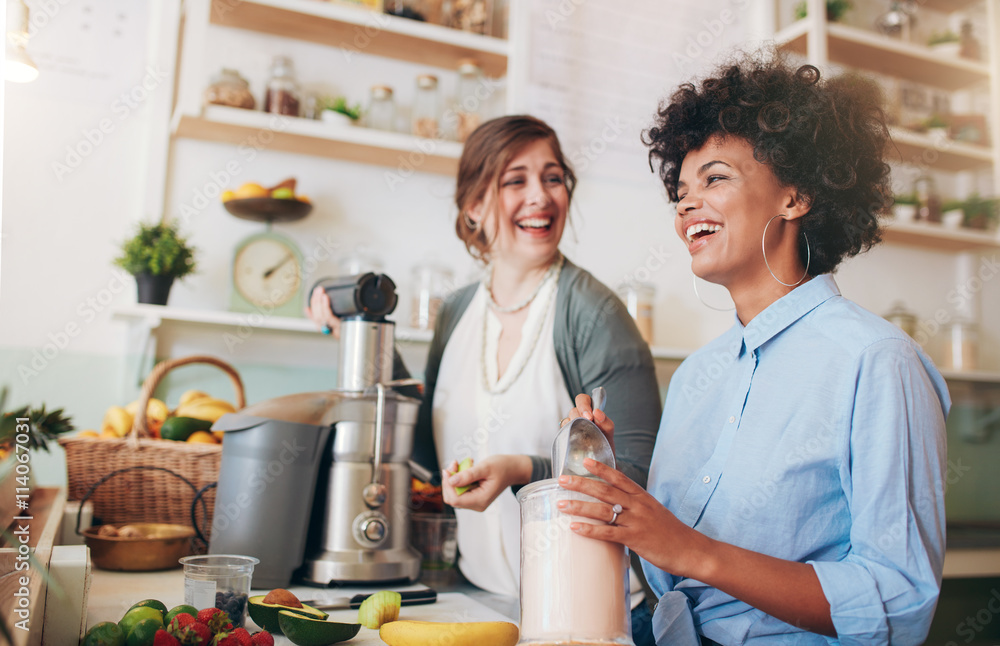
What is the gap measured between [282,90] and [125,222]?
0.57 metres

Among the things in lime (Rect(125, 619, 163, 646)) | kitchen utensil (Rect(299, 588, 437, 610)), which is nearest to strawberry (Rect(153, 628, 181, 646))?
lime (Rect(125, 619, 163, 646))

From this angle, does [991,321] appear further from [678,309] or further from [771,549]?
[771,549]

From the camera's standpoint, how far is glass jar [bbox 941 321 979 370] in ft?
8.90

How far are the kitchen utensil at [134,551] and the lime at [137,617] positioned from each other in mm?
514

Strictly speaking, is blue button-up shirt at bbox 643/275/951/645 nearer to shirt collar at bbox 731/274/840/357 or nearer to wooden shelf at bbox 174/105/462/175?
shirt collar at bbox 731/274/840/357

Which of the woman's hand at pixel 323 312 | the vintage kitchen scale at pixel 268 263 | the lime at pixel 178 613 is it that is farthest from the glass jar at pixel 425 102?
the lime at pixel 178 613

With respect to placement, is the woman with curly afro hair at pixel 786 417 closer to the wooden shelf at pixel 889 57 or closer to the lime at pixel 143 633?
the lime at pixel 143 633

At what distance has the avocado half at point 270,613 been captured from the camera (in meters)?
0.87

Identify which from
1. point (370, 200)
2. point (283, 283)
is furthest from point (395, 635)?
point (370, 200)

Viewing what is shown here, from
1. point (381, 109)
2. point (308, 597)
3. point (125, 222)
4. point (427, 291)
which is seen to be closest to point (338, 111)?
point (381, 109)

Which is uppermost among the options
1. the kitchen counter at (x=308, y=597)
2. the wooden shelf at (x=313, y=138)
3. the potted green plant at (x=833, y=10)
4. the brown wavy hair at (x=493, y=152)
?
the potted green plant at (x=833, y=10)

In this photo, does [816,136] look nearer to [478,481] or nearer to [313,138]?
[478,481]

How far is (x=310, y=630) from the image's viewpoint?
831 millimetres

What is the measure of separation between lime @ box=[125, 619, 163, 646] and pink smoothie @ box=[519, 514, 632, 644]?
0.37m
